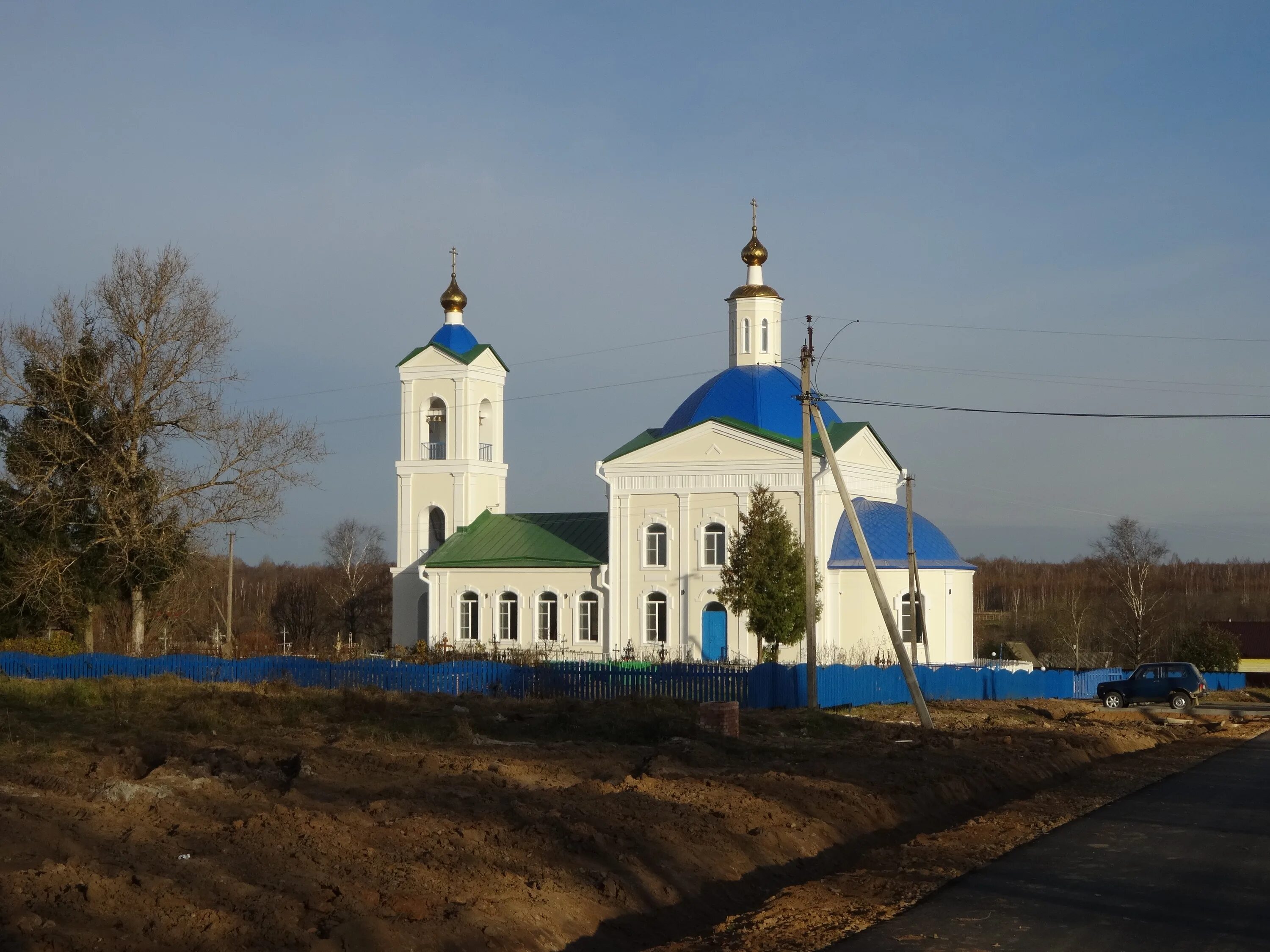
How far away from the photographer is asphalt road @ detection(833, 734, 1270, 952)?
25.8 feet

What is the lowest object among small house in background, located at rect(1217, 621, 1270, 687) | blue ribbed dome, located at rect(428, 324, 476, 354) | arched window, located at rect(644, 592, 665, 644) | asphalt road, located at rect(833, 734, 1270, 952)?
small house in background, located at rect(1217, 621, 1270, 687)

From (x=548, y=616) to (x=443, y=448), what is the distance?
7.71 m

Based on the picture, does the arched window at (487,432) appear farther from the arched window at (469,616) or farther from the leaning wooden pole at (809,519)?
the leaning wooden pole at (809,519)

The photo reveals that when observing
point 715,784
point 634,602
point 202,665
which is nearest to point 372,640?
point 634,602

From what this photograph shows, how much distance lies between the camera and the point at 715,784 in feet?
42.3

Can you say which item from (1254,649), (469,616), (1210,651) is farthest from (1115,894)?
(1254,649)

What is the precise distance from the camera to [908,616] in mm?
38594

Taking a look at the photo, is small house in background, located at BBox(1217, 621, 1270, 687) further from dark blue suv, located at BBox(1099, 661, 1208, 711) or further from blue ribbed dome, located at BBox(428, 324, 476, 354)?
blue ribbed dome, located at BBox(428, 324, 476, 354)

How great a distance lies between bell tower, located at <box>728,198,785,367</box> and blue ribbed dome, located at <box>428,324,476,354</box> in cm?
899

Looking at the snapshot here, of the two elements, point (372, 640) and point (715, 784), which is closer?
point (715, 784)

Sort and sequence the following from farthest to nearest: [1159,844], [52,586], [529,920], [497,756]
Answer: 1. [52,586]
2. [497,756]
3. [1159,844]
4. [529,920]

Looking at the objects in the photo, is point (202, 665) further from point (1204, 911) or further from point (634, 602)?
point (1204, 911)

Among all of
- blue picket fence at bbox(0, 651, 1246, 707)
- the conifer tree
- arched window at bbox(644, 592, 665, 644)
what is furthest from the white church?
blue picket fence at bbox(0, 651, 1246, 707)

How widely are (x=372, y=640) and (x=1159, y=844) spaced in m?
50.4
